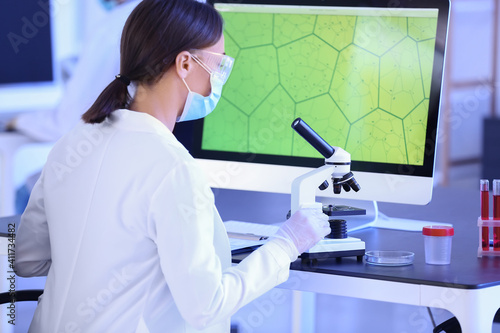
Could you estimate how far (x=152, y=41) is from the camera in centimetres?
133

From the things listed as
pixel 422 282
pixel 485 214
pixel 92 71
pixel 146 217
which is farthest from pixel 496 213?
pixel 92 71

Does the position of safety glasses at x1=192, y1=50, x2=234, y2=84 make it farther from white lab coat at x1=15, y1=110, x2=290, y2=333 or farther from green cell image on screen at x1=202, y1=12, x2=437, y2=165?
green cell image on screen at x1=202, y1=12, x2=437, y2=165

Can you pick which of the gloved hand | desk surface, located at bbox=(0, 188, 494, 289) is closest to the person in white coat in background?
desk surface, located at bbox=(0, 188, 494, 289)

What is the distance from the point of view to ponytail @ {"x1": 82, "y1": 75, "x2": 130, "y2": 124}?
134cm

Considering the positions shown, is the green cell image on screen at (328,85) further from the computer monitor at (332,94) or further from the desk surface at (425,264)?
the desk surface at (425,264)

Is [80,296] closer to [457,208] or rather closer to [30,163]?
[457,208]

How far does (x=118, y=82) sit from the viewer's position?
1.37 m

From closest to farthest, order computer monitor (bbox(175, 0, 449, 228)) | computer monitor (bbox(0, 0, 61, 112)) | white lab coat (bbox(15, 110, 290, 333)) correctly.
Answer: white lab coat (bbox(15, 110, 290, 333)), computer monitor (bbox(175, 0, 449, 228)), computer monitor (bbox(0, 0, 61, 112))

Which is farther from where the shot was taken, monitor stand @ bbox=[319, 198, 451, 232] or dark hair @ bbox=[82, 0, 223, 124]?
monitor stand @ bbox=[319, 198, 451, 232]

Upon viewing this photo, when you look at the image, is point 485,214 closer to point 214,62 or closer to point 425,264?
point 425,264

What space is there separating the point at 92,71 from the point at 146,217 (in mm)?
2144

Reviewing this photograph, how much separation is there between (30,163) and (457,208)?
222cm

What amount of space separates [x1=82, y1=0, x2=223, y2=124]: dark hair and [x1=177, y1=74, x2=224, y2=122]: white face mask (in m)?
0.09

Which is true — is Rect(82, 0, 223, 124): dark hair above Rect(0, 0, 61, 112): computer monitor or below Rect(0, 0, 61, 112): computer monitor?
below
